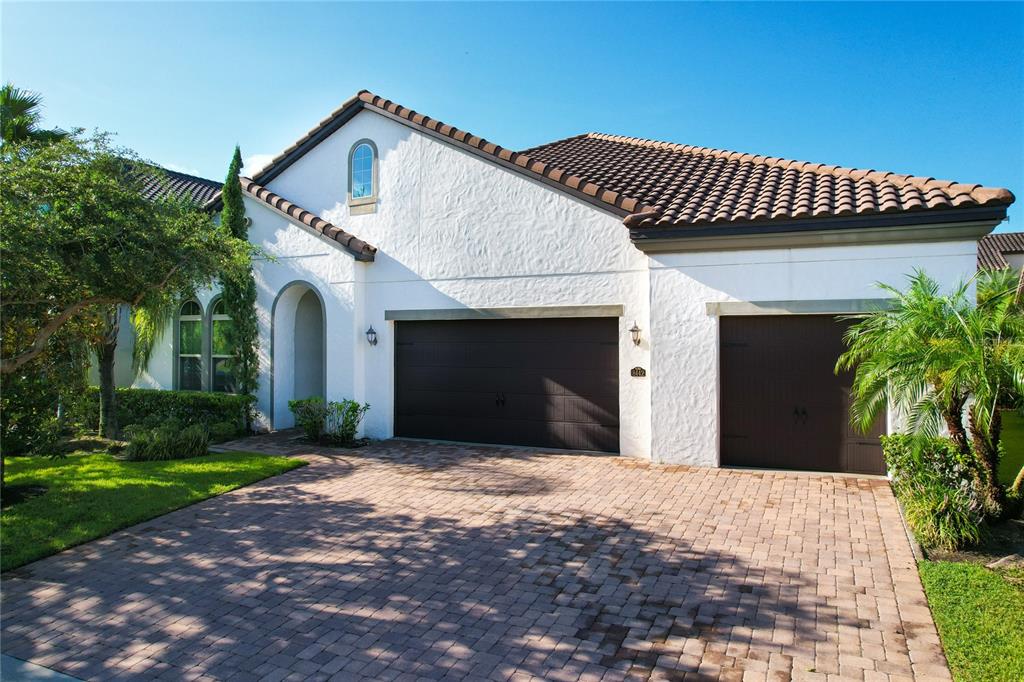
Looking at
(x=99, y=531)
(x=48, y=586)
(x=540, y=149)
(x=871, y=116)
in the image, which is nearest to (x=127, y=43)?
(x=99, y=531)

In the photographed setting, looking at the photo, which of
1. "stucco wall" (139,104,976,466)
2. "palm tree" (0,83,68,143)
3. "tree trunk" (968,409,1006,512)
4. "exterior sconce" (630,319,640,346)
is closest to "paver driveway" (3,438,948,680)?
"tree trunk" (968,409,1006,512)

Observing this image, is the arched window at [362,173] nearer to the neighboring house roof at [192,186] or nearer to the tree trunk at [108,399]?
the tree trunk at [108,399]

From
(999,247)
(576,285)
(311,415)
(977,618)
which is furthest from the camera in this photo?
(999,247)

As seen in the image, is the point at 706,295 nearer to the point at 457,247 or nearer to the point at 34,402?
the point at 457,247

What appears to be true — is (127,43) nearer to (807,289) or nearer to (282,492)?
(282,492)

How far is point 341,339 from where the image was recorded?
45.7 ft

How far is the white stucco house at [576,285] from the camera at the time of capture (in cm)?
1024

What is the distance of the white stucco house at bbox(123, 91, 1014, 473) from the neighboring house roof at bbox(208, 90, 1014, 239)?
0.05m

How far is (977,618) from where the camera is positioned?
5.11 m

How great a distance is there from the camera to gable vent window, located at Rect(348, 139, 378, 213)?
47.0 ft

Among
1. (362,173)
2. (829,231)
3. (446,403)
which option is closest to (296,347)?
(446,403)

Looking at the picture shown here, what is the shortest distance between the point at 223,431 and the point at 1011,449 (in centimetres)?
1673

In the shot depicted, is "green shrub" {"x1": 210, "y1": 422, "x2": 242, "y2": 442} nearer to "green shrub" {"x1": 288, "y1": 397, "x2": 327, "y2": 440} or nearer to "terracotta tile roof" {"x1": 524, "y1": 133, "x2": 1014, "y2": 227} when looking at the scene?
"green shrub" {"x1": 288, "y1": 397, "x2": 327, "y2": 440}

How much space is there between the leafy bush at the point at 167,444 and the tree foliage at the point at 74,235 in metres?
3.34
